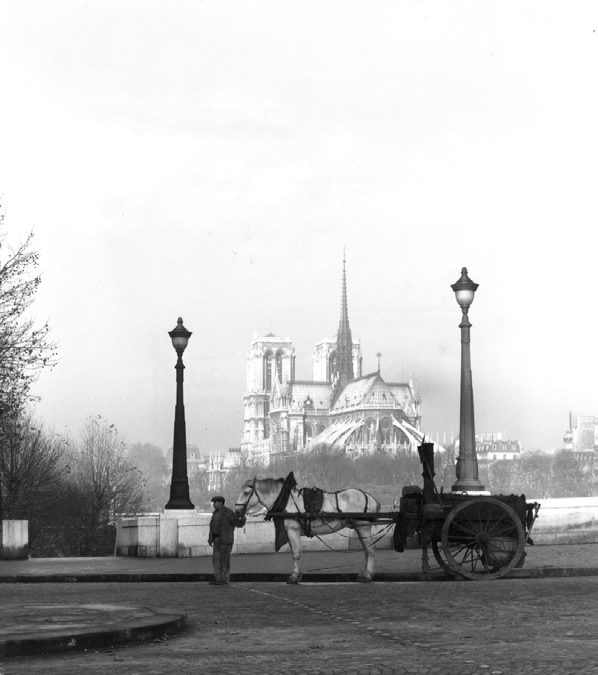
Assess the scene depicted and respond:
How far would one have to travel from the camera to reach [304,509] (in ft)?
72.8

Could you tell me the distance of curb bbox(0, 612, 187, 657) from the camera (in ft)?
39.7

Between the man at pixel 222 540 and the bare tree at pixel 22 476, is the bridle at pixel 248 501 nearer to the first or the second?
the man at pixel 222 540

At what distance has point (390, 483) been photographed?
7825 inches

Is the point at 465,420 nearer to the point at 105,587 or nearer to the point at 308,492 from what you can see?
the point at 308,492

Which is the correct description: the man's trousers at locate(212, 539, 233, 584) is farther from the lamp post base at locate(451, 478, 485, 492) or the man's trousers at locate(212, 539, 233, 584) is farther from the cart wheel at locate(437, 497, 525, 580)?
the lamp post base at locate(451, 478, 485, 492)

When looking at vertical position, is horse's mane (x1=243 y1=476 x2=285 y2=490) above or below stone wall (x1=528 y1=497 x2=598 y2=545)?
above

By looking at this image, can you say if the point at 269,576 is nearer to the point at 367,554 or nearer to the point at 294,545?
the point at 294,545

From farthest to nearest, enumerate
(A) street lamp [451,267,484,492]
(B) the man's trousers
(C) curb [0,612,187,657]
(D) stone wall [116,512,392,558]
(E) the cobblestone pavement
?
(D) stone wall [116,512,392,558] < (A) street lamp [451,267,484,492] < (B) the man's trousers < (C) curb [0,612,187,657] < (E) the cobblestone pavement

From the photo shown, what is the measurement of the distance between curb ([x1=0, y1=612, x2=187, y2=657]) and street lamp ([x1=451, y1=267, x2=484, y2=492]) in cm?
1337

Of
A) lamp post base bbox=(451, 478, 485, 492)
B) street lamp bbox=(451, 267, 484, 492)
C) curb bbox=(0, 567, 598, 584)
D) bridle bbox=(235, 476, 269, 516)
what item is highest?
street lamp bbox=(451, 267, 484, 492)

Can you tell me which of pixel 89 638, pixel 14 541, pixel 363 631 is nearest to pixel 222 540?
pixel 363 631

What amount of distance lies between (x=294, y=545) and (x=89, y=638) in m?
9.62

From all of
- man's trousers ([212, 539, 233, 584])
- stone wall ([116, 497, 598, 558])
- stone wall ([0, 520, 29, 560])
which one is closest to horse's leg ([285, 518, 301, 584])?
man's trousers ([212, 539, 233, 584])

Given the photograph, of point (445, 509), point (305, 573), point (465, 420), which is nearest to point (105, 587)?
point (305, 573)
